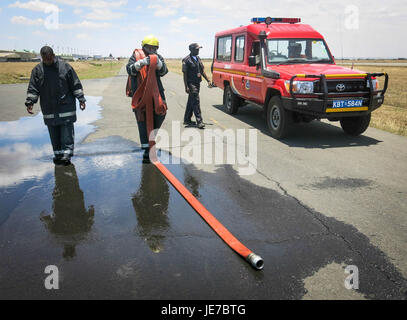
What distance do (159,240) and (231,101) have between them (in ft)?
26.3

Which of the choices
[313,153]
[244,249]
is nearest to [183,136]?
[313,153]

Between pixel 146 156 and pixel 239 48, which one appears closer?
pixel 146 156

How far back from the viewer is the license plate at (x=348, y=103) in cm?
681

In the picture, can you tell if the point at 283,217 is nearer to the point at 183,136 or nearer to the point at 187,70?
the point at 183,136

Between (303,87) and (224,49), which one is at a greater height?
(224,49)

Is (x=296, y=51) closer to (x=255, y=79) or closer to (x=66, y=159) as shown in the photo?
(x=255, y=79)

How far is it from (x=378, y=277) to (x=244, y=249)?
3.65ft

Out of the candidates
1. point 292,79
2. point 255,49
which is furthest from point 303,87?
point 255,49

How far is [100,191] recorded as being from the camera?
4.64 metres

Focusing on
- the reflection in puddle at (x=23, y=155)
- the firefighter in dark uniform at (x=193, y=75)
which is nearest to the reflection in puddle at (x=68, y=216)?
the reflection in puddle at (x=23, y=155)

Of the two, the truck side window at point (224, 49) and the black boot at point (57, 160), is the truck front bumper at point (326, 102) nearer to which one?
the truck side window at point (224, 49)

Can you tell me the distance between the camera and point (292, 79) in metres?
6.63

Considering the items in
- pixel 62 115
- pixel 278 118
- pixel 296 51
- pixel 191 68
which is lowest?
pixel 278 118
